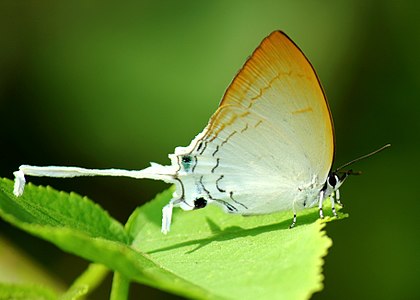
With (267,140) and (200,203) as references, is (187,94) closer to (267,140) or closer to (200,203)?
(267,140)

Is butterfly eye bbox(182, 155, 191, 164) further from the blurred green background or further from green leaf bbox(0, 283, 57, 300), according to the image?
the blurred green background

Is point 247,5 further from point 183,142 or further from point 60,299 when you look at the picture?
point 60,299

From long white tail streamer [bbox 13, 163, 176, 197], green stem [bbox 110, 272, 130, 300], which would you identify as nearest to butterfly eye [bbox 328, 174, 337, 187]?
long white tail streamer [bbox 13, 163, 176, 197]

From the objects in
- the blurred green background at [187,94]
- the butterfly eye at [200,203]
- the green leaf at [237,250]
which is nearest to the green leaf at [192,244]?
the green leaf at [237,250]

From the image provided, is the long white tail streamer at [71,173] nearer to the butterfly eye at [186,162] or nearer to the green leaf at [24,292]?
the butterfly eye at [186,162]

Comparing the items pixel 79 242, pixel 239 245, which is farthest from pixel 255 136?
pixel 79 242

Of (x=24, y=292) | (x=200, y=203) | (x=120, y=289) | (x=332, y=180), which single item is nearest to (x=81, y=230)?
(x=24, y=292)
